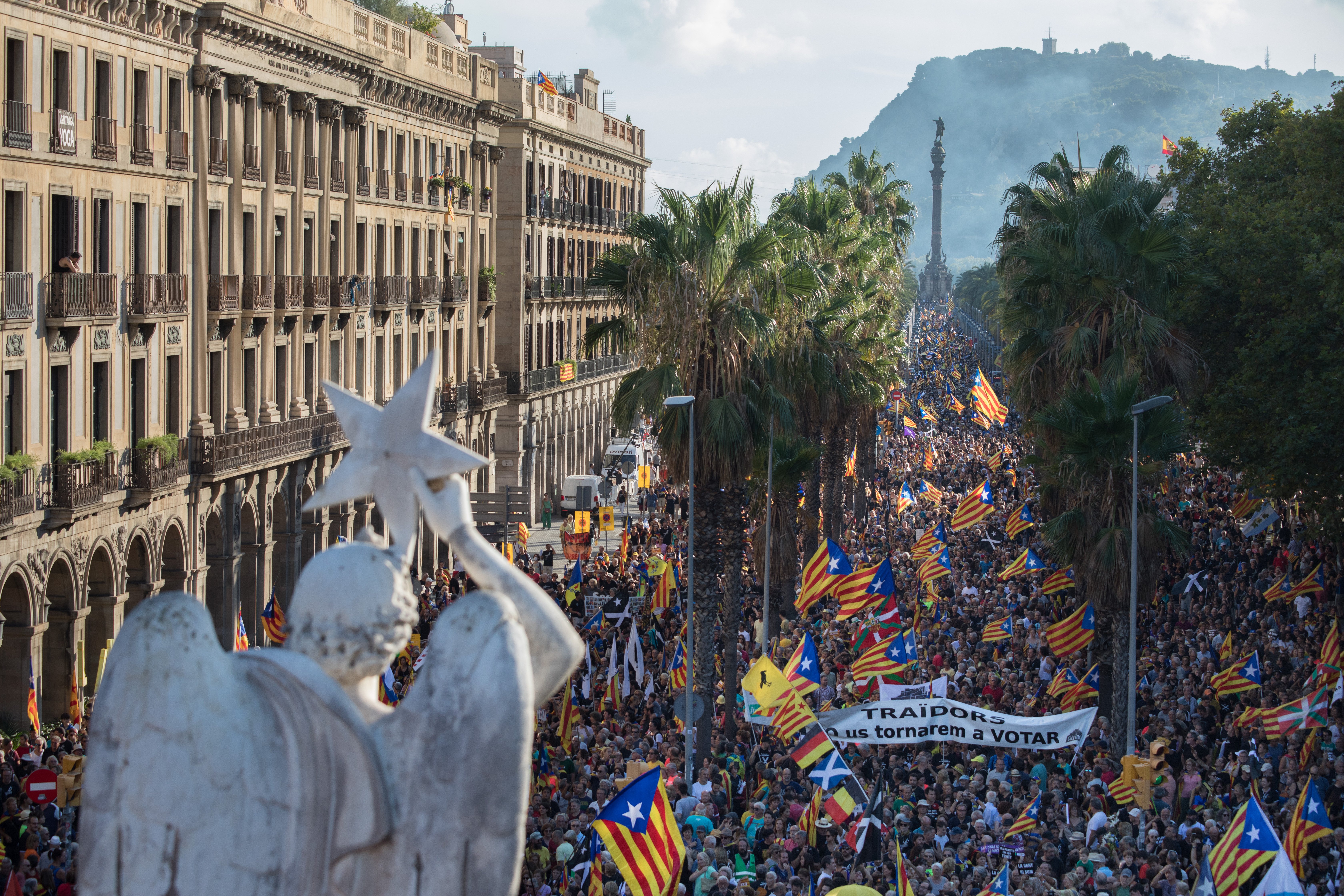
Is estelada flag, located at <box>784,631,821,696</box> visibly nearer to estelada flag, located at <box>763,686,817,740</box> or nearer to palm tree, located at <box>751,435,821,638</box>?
estelada flag, located at <box>763,686,817,740</box>

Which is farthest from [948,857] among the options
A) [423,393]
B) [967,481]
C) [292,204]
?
[967,481]

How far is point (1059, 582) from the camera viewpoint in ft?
108

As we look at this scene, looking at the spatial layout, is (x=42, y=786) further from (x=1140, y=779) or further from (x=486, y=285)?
(x=486, y=285)

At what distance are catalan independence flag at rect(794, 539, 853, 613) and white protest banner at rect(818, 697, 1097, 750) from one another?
874cm

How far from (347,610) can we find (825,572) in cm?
2654

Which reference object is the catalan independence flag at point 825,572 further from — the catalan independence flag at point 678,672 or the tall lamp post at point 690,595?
the tall lamp post at point 690,595

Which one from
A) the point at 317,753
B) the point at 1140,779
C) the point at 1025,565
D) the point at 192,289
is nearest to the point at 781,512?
the point at 1025,565

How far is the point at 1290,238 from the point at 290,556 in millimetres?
24974

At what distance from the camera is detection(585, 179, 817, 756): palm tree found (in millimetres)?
26797

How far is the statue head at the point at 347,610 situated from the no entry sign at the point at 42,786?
1688 cm

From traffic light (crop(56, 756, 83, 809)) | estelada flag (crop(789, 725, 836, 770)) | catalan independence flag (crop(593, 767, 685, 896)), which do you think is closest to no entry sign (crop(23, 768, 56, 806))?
traffic light (crop(56, 756, 83, 809))

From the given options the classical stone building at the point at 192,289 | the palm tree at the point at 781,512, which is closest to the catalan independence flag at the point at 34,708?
the classical stone building at the point at 192,289

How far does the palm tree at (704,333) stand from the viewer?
2680cm

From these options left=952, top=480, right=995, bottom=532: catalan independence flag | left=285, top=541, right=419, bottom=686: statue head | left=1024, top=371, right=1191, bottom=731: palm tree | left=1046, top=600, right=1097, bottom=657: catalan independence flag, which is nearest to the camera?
left=285, top=541, right=419, bottom=686: statue head
